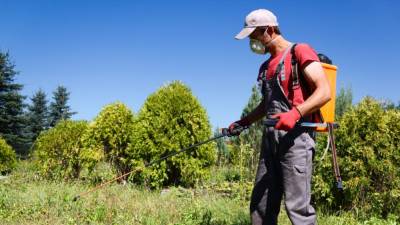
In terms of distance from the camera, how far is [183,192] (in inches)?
280

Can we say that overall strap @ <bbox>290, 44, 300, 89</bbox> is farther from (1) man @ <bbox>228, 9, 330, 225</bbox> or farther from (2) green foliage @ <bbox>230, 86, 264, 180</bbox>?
(2) green foliage @ <bbox>230, 86, 264, 180</bbox>

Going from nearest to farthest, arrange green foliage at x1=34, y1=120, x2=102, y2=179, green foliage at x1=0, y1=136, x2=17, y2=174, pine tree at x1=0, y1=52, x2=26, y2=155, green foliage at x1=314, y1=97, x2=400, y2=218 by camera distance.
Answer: green foliage at x1=314, y1=97, x2=400, y2=218, green foliage at x1=34, y1=120, x2=102, y2=179, green foliage at x1=0, y1=136, x2=17, y2=174, pine tree at x1=0, y1=52, x2=26, y2=155

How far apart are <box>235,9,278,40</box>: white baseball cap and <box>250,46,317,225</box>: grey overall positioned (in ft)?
0.89

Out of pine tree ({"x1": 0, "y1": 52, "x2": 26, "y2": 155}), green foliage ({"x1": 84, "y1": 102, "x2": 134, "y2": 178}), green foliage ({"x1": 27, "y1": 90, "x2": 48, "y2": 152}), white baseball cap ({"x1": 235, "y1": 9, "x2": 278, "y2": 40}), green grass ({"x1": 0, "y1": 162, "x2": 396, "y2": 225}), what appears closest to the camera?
white baseball cap ({"x1": 235, "y1": 9, "x2": 278, "y2": 40})

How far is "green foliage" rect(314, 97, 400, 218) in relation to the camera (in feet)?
18.7

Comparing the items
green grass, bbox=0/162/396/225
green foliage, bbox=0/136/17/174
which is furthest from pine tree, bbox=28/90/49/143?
green grass, bbox=0/162/396/225

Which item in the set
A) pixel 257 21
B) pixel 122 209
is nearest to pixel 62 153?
pixel 122 209

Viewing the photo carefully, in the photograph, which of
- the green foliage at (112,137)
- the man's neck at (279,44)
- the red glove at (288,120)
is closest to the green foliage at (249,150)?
the green foliage at (112,137)

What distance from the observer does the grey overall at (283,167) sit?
3.25 m

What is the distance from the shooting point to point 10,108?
20.9 m

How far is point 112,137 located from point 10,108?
46.6 ft

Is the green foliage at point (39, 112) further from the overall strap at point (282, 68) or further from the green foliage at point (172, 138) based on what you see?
the overall strap at point (282, 68)

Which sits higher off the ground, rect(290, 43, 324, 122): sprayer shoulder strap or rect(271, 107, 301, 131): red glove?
rect(290, 43, 324, 122): sprayer shoulder strap

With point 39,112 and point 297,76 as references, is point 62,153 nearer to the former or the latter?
point 297,76
